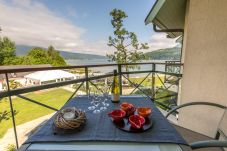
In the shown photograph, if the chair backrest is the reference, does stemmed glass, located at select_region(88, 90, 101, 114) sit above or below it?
above

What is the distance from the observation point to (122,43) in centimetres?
1116

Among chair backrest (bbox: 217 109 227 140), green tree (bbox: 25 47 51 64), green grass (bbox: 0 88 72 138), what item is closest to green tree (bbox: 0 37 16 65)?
green tree (bbox: 25 47 51 64)

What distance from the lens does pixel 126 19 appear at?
35.1ft

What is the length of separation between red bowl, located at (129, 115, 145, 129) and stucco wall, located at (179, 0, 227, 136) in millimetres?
1021

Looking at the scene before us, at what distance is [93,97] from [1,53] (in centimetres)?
2725

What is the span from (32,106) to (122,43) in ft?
28.5

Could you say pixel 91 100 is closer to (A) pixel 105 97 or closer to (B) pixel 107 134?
(A) pixel 105 97

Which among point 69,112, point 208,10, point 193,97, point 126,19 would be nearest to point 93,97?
point 69,112

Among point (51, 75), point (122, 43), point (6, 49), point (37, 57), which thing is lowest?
point (51, 75)

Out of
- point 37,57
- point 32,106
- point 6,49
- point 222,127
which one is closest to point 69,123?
point 222,127

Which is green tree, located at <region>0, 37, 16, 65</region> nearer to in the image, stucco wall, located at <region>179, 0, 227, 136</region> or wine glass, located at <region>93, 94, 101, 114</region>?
wine glass, located at <region>93, 94, 101, 114</region>

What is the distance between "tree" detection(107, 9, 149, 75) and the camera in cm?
1038

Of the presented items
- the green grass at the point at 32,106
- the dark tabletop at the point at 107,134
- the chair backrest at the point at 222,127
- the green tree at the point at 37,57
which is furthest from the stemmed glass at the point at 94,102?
the green tree at the point at 37,57

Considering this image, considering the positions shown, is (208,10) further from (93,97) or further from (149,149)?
(149,149)
